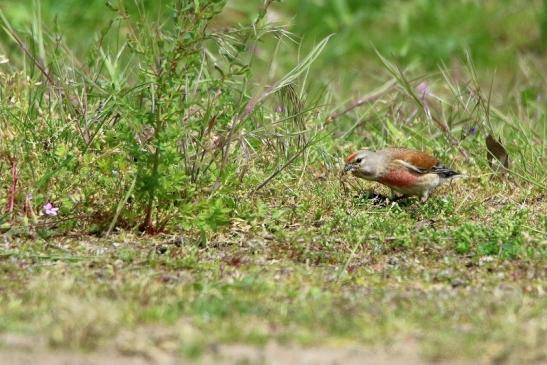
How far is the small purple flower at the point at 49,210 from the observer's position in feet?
19.8

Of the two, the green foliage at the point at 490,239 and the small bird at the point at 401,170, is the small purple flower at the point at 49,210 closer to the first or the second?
the small bird at the point at 401,170

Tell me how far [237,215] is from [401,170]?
3.88 feet

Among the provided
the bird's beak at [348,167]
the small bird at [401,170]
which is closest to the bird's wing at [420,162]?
the small bird at [401,170]

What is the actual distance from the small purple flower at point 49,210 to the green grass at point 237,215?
0.16 feet

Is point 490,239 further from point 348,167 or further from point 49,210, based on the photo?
point 49,210

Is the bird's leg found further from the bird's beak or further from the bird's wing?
the bird's beak

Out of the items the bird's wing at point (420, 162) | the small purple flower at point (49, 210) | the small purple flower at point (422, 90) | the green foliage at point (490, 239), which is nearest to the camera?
Result: the green foliage at point (490, 239)

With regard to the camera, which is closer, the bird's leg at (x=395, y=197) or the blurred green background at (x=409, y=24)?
the bird's leg at (x=395, y=197)

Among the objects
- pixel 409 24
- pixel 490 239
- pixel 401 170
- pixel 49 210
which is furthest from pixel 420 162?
pixel 409 24

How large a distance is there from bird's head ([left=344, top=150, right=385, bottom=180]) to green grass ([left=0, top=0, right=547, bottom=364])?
131mm

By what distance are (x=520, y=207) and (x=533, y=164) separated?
1.91 feet

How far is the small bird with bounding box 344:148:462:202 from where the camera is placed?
22.8 feet

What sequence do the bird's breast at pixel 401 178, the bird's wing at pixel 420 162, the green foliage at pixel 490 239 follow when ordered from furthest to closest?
the bird's wing at pixel 420 162 < the bird's breast at pixel 401 178 < the green foliage at pixel 490 239

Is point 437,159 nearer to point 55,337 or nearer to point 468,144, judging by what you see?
point 468,144
